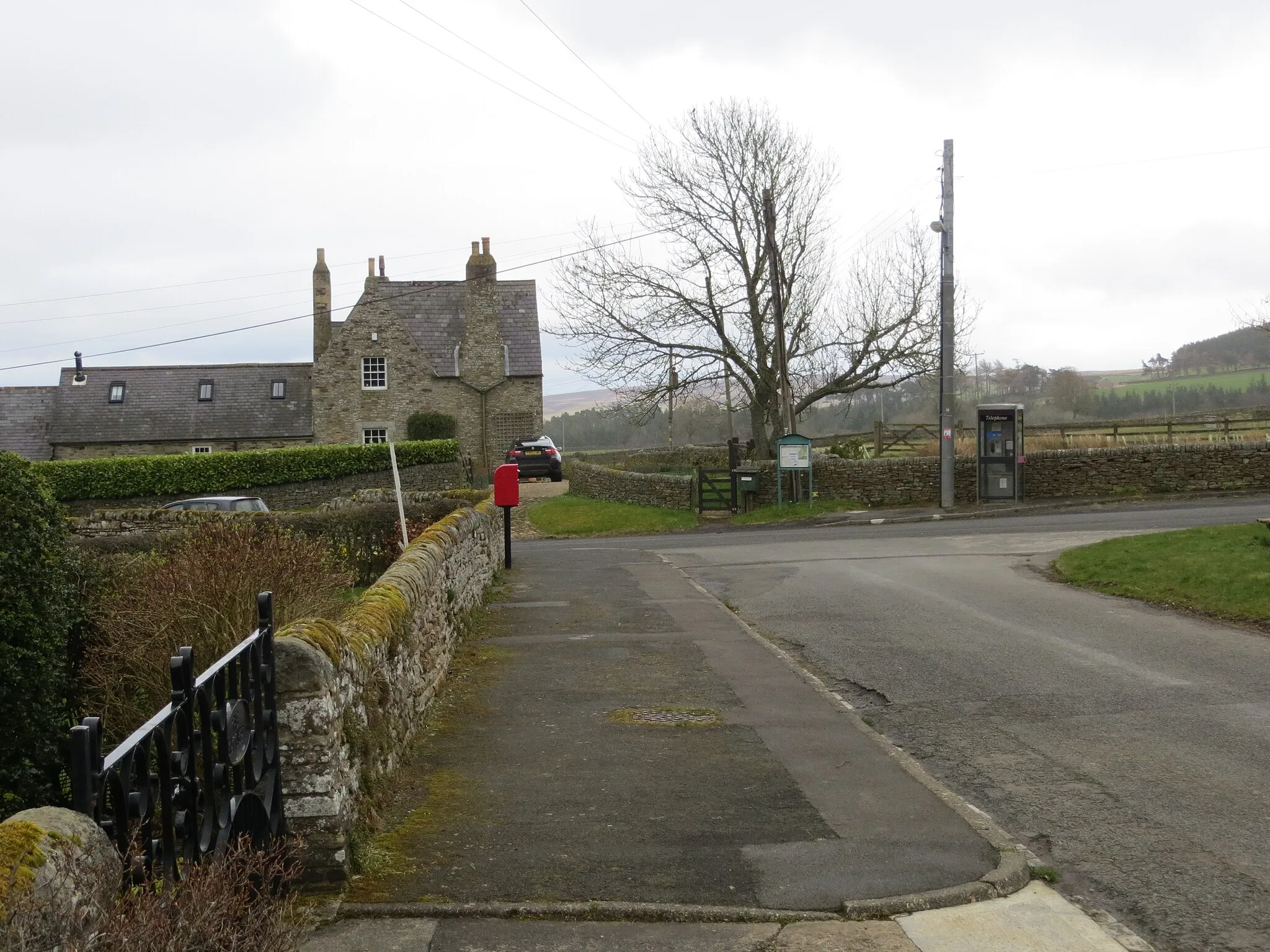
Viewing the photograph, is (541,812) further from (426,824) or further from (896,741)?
(896,741)

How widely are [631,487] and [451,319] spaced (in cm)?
1712

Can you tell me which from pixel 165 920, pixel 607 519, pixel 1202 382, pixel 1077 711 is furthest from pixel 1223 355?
pixel 165 920

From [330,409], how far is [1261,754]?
43975 mm

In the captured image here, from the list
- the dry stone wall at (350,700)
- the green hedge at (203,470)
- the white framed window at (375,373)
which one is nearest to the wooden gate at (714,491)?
the green hedge at (203,470)

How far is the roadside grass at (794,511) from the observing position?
106ft

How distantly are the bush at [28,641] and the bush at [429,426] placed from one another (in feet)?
129

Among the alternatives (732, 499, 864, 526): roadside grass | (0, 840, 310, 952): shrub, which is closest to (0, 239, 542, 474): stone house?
(732, 499, 864, 526): roadside grass

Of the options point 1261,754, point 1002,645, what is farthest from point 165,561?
point 1261,754

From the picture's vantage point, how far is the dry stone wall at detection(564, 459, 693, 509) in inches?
1374

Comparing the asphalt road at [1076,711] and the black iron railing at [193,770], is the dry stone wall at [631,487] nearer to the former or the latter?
the asphalt road at [1076,711]

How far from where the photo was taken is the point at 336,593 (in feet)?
39.8

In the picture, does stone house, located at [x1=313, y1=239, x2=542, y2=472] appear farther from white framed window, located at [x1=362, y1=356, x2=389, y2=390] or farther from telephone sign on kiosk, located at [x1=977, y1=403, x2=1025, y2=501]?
telephone sign on kiosk, located at [x1=977, y1=403, x2=1025, y2=501]

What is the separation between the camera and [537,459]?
4597 cm

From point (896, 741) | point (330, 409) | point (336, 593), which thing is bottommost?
point (896, 741)
